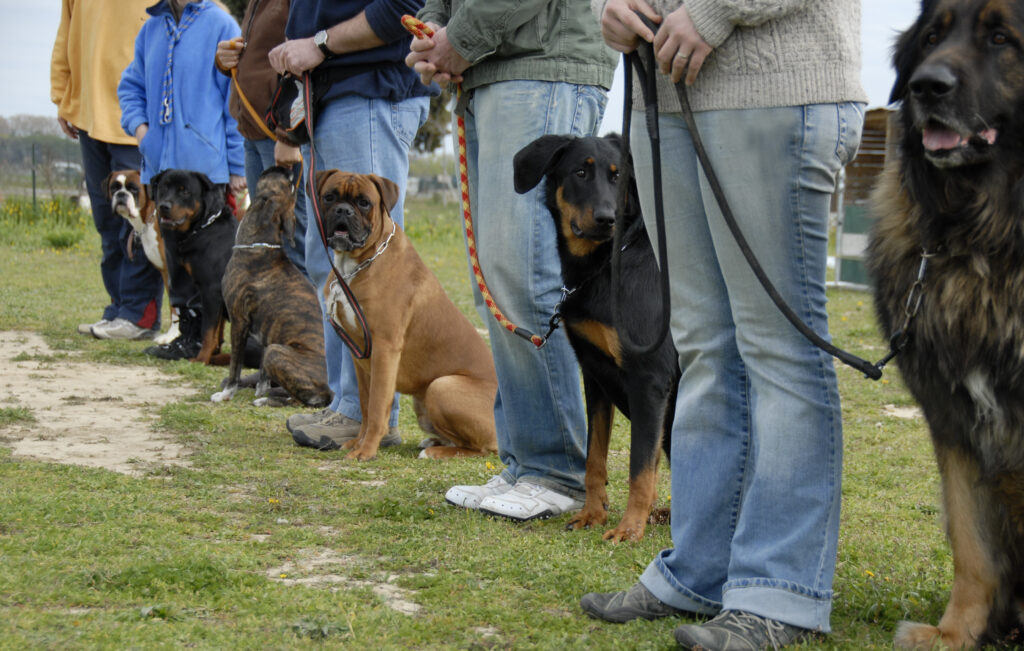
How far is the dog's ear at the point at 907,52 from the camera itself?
2.20 metres

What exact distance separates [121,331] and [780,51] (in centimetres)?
730

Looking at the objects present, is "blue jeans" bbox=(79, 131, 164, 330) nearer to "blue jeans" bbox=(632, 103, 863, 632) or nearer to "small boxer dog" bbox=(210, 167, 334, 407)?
"small boxer dog" bbox=(210, 167, 334, 407)

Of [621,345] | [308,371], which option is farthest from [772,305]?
[308,371]

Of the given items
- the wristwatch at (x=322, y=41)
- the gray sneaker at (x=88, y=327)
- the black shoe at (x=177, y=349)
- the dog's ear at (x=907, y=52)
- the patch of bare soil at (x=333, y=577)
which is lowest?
the black shoe at (x=177, y=349)

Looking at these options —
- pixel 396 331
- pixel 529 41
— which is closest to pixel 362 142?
pixel 396 331

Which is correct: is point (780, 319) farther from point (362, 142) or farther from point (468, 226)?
point (362, 142)

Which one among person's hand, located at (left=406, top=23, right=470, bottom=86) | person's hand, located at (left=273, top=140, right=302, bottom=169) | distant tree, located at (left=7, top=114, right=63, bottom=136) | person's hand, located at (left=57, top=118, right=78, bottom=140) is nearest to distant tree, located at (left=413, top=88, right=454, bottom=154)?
distant tree, located at (left=7, top=114, right=63, bottom=136)

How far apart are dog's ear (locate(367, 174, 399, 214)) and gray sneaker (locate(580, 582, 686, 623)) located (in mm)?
2899

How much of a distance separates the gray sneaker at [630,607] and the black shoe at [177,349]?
5870 mm

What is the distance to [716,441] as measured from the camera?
2488mm

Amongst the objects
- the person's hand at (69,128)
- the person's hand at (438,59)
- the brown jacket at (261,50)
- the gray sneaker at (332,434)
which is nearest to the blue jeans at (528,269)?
the person's hand at (438,59)

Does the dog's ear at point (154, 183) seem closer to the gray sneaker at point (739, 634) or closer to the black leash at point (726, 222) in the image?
the black leash at point (726, 222)

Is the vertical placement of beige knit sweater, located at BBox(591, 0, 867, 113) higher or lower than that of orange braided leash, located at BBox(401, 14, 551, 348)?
higher

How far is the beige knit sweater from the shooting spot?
2.18 metres
